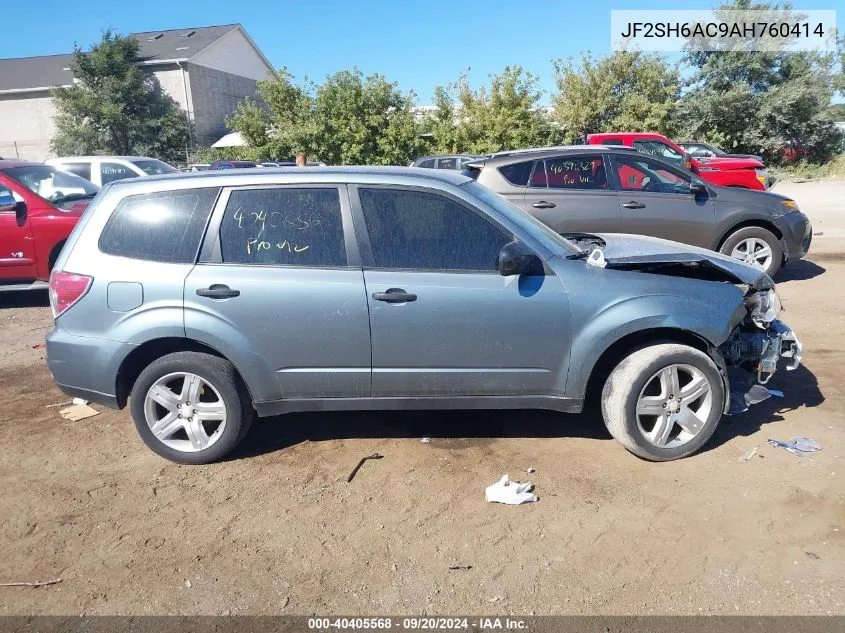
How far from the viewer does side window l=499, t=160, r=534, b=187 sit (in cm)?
846

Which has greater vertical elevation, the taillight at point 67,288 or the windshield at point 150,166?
the windshield at point 150,166

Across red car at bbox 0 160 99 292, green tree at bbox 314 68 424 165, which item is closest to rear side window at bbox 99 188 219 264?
red car at bbox 0 160 99 292

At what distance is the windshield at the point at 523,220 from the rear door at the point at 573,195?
3931 mm

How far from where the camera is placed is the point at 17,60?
41.2 metres

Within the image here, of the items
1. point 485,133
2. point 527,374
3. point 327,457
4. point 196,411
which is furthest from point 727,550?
point 485,133

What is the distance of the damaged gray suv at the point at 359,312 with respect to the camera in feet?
13.0

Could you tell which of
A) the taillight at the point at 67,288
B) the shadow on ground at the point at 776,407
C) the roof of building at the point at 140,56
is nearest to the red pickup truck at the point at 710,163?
the shadow on ground at the point at 776,407

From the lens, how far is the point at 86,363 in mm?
4156

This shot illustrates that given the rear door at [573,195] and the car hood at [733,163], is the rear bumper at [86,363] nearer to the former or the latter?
the rear door at [573,195]

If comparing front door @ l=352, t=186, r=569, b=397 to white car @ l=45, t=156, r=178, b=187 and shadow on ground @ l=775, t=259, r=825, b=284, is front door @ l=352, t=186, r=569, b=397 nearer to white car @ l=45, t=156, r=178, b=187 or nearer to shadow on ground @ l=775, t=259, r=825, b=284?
shadow on ground @ l=775, t=259, r=825, b=284

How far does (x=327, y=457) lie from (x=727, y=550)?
235 cm

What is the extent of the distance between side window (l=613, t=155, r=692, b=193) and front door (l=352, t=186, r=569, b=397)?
4.95m

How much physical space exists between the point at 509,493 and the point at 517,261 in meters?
1.30

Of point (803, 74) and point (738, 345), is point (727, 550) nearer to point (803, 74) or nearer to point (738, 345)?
point (738, 345)
